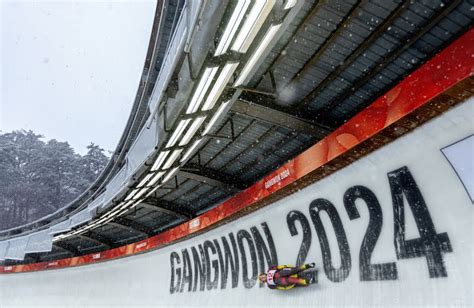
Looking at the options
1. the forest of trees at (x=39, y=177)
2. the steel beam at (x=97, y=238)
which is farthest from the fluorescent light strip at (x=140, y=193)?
the forest of trees at (x=39, y=177)

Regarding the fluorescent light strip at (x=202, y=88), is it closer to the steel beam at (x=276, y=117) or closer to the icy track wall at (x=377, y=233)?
the steel beam at (x=276, y=117)

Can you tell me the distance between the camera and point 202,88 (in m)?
3.69

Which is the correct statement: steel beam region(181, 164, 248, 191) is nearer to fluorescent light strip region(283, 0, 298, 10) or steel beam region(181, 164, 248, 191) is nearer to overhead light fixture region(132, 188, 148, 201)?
overhead light fixture region(132, 188, 148, 201)

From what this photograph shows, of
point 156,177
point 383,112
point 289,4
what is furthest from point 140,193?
point 289,4

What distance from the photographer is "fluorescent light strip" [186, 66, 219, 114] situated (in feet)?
11.0

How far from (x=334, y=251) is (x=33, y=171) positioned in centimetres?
4315

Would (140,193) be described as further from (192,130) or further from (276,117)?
(276,117)

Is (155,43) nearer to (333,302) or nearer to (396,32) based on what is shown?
(396,32)

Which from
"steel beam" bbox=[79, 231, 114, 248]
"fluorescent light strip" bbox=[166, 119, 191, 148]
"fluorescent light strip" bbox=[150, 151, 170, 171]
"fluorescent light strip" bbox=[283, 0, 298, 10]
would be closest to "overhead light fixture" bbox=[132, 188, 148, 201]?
"fluorescent light strip" bbox=[150, 151, 170, 171]

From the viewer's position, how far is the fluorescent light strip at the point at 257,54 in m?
2.89

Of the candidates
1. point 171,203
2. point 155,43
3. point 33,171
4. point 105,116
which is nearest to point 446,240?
point 155,43

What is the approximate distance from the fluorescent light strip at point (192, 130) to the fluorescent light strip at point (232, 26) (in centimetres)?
150

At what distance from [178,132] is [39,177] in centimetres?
4092

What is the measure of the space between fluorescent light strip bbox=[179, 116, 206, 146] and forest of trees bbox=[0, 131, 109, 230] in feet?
120
